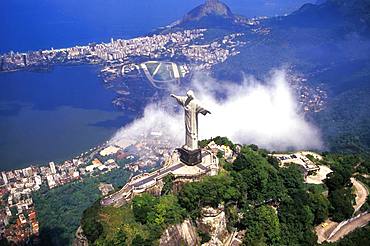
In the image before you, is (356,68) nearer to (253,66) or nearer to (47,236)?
(253,66)

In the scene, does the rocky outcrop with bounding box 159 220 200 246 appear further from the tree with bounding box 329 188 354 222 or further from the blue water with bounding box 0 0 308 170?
the blue water with bounding box 0 0 308 170

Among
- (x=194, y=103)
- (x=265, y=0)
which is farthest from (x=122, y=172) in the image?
(x=265, y=0)

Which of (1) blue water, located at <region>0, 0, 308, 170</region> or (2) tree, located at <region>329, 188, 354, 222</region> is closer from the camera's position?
(2) tree, located at <region>329, 188, 354, 222</region>

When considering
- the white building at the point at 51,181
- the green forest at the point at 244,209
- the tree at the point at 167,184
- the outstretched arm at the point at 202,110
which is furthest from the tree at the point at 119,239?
the white building at the point at 51,181

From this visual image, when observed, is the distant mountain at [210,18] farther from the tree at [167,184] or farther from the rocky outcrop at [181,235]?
the rocky outcrop at [181,235]

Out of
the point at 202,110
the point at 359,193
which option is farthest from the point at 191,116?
the point at 359,193

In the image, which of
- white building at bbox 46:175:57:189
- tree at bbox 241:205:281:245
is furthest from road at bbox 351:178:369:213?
white building at bbox 46:175:57:189
